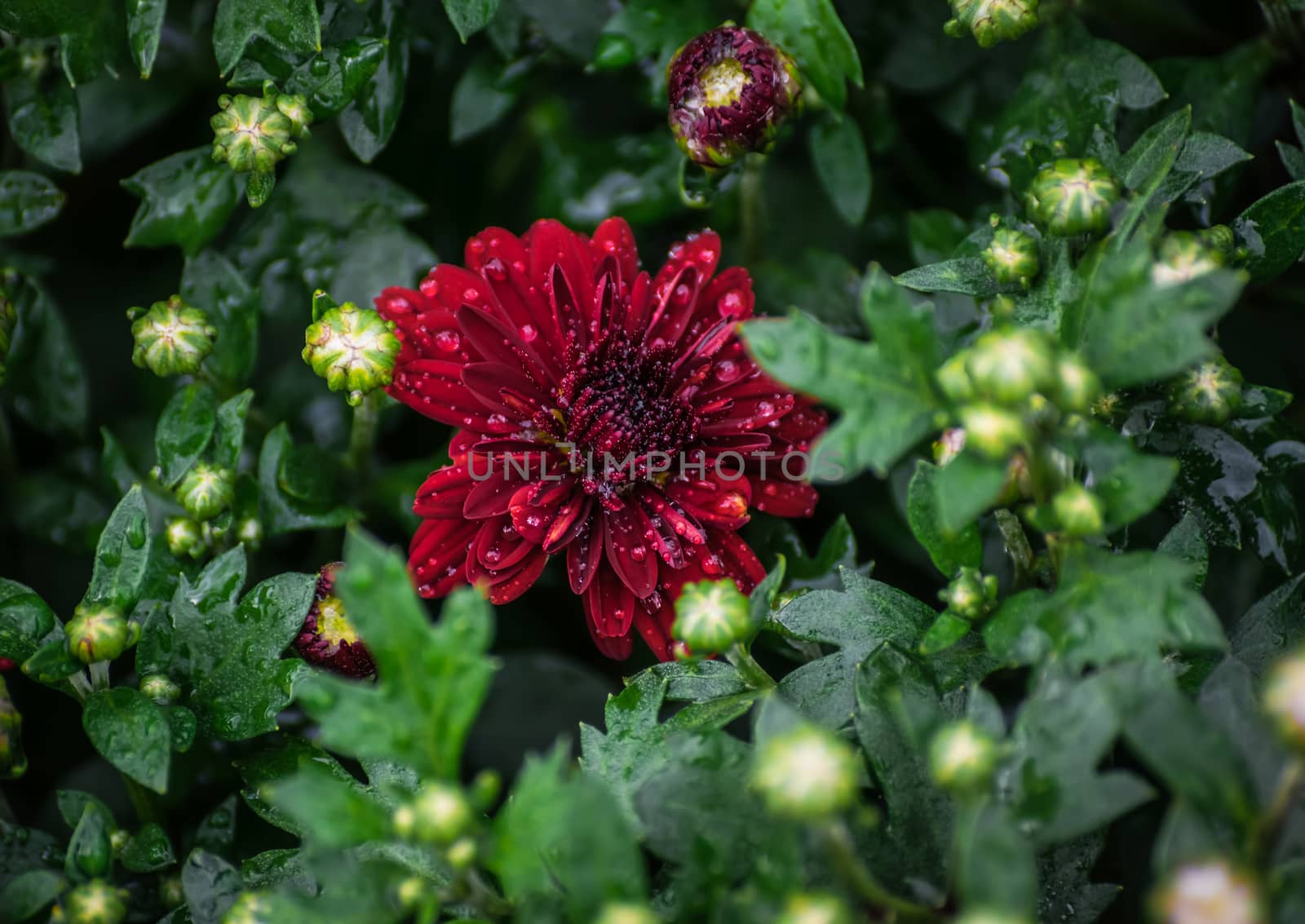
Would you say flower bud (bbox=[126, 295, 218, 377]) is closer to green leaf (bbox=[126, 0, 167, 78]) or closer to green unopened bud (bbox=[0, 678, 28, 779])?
green leaf (bbox=[126, 0, 167, 78])

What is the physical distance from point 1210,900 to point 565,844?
1.43 feet

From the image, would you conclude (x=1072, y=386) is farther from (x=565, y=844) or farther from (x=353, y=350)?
(x=353, y=350)

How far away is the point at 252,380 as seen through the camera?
5.15ft

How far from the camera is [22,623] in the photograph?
1027mm

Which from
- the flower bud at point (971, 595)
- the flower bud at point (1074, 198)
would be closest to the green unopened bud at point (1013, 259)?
the flower bud at point (1074, 198)

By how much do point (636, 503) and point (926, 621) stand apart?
13.3 inches

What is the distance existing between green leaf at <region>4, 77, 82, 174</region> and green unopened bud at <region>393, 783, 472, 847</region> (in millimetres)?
961

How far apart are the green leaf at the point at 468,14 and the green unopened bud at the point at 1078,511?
776 mm

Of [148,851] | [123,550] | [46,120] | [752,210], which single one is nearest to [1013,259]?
[752,210]

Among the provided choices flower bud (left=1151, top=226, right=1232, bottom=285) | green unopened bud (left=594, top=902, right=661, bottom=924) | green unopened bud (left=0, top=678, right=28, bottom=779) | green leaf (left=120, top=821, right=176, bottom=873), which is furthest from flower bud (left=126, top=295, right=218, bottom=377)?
flower bud (left=1151, top=226, right=1232, bottom=285)

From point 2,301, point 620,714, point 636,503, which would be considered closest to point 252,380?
point 2,301

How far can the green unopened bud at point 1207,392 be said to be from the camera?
982 mm

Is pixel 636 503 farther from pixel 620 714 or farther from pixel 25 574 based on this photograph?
pixel 25 574

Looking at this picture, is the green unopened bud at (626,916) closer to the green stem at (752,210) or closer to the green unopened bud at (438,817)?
the green unopened bud at (438,817)
